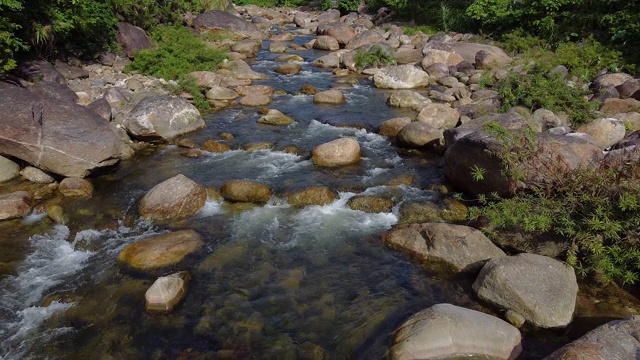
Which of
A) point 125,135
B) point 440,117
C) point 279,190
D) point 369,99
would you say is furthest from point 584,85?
point 125,135

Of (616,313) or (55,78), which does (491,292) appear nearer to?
(616,313)

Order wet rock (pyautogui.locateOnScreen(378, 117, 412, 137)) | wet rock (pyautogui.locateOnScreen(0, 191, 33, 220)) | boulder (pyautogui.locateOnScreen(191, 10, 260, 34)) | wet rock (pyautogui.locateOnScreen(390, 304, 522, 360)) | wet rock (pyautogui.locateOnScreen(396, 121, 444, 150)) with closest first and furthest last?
wet rock (pyautogui.locateOnScreen(390, 304, 522, 360)), wet rock (pyautogui.locateOnScreen(0, 191, 33, 220)), wet rock (pyautogui.locateOnScreen(396, 121, 444, 150)), wet rock (pyautogui.locateOnScreen(378, 117, 412, 137)), boulder (pyautogui.locateOnScreen(191, 10, 260, 34))

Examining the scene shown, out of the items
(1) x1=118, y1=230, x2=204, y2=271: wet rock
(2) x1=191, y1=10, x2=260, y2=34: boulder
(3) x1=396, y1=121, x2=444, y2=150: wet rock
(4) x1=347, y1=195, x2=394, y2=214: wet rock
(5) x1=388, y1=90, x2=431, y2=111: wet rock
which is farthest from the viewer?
(2) x1=191, y1=10, x2=260, y2=34: boulder

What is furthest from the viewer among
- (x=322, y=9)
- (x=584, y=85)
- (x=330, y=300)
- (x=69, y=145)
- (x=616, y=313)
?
(x=322, y=9)

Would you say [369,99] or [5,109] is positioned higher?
[5,109]

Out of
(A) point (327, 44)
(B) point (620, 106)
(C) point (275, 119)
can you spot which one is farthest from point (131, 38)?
(B) point (620, 106)

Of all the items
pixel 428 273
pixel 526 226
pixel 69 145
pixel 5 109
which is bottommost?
pixel 428 273

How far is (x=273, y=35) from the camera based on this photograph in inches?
1126

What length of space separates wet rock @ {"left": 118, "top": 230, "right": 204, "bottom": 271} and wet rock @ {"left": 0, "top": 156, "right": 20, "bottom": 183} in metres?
3.99

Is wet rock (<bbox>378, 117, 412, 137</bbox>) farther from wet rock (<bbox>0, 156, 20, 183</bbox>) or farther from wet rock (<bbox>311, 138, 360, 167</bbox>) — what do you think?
wet rock (<bbox>0, 156, 20, 183</bbox>)

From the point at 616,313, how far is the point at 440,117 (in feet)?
24.7

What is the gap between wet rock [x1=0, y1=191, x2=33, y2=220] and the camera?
8.81 meters

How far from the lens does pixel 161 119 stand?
1244cm

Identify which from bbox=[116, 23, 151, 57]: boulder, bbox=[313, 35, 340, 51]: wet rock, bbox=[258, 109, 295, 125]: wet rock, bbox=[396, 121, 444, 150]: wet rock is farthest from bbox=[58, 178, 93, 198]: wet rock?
bbox=[313, 35, 340, 51]: wet rock
